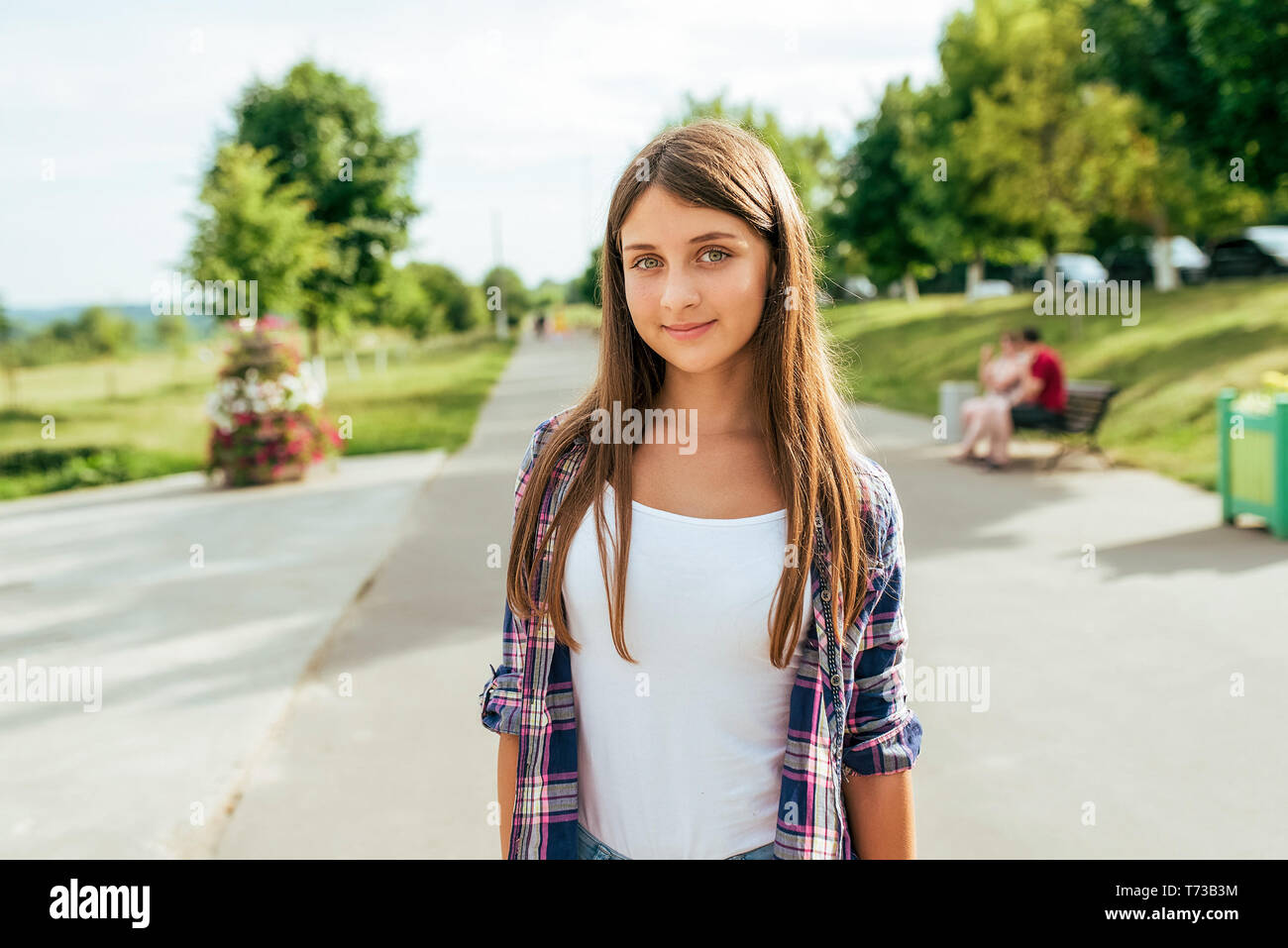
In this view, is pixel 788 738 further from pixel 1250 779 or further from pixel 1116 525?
pixel 1116 525

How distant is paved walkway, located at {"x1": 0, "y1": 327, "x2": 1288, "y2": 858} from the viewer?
3982 millimetres

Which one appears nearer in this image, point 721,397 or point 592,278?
point 721,397

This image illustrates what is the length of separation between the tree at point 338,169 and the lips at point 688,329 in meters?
28.2

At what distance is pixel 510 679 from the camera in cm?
181

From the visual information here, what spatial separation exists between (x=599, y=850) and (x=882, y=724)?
48 cm

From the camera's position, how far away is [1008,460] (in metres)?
12.1

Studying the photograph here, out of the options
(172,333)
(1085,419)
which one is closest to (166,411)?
(172,333)

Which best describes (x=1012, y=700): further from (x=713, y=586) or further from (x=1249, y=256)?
(x=1249, y=256)

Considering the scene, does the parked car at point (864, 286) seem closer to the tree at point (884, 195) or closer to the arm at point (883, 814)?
the tree at point (884, 195)

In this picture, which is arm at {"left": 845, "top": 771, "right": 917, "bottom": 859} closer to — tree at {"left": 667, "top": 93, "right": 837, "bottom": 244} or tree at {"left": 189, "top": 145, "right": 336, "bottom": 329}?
tree at {"left": 189, "top": 145, "right": 336, "bottom": 329}

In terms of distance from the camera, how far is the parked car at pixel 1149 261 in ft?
96.3

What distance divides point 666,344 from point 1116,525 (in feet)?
26.7
